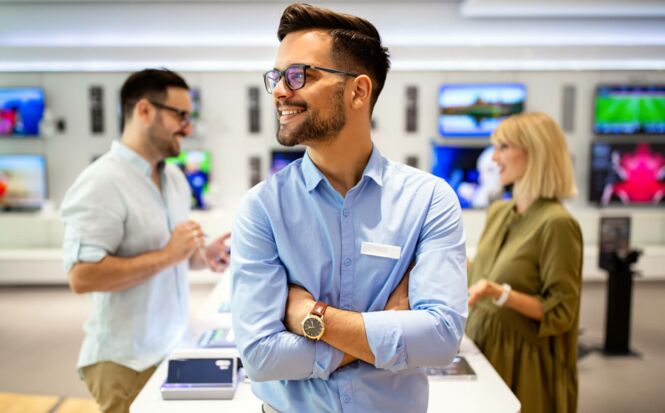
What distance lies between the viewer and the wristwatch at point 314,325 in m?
1.14

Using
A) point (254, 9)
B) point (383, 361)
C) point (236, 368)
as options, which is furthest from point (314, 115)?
point (254, 9)

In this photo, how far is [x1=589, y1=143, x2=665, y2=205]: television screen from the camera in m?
5.83

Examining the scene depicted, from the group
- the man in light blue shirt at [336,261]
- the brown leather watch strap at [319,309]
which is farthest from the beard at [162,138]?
the brown leather watch strap at [319,309]

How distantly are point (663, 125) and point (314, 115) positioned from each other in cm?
595

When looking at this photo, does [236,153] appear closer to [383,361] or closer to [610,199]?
[610,199]

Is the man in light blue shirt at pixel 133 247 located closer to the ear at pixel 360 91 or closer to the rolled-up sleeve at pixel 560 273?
the ear at pixel 360 91

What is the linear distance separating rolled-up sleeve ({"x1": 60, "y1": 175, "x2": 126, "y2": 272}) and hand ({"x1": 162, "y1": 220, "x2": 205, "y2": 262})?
19 cm

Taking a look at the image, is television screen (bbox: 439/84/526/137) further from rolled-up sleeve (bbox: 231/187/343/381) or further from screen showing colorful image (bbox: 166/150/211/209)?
rolled-up sleeve (bbox: 231/187/343/381)

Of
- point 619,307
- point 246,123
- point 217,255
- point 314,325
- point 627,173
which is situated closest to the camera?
point 314,325

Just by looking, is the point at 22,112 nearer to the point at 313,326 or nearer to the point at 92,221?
the point at 92,221

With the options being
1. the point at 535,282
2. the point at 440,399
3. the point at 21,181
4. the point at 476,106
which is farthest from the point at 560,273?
the point at 21,181

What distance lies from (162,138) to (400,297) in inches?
55.1

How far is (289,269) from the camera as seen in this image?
123 cm

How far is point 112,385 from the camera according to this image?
1977 mm
